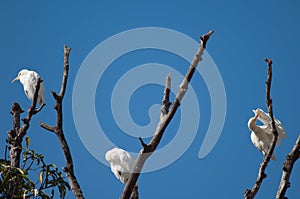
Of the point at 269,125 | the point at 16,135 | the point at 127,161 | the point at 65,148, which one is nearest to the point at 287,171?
the point at 65,148

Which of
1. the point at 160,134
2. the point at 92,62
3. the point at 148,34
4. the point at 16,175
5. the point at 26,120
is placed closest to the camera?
the point at 160,134

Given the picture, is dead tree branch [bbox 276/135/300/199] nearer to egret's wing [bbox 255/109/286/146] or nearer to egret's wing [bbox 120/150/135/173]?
egret's wing [bbox 255/109/286/146]

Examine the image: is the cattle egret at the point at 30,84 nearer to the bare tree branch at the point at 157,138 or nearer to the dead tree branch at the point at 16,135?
the dead tree branch at the point at 16,135

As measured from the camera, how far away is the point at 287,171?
394 centimetres

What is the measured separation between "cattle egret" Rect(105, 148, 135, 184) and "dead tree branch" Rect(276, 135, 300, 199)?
4.52 m

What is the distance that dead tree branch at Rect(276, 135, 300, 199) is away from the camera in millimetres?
3786

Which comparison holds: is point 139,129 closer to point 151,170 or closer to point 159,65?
point 151,170

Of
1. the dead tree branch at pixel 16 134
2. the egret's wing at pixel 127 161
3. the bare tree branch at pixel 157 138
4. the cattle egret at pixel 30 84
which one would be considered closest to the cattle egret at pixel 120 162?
the egret's wing at pixel 127 161

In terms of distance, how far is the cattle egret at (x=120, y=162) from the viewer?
8.34 m

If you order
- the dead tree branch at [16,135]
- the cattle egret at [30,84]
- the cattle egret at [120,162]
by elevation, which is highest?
the cattle egret at [30,84]

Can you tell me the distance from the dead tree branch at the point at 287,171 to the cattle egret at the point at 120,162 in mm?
4517

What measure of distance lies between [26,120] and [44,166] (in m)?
0.59

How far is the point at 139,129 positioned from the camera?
4785 millimetres

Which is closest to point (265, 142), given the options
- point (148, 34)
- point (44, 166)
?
point (148, 34)
